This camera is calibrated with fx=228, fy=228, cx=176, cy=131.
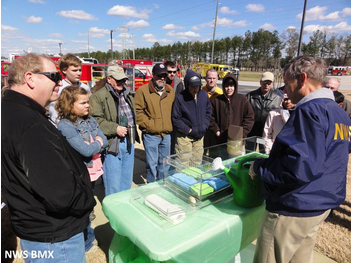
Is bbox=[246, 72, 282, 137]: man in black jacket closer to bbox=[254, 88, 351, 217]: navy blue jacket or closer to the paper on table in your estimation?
bbox=[254, 88, 351, 217]: navy blue jacket

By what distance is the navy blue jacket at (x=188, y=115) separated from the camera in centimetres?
301

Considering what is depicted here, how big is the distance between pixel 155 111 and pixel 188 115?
0.44m

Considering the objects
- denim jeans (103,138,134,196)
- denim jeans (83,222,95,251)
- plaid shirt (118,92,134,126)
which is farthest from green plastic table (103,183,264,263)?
plaid shirt (118,92,134,126)

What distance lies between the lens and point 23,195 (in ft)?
3.63

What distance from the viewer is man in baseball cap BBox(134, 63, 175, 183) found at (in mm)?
2990

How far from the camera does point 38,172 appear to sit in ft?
3.39

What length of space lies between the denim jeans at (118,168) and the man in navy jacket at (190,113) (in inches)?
27.9

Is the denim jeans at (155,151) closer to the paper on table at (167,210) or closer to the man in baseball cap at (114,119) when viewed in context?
the man in baseball cap at (114,119)

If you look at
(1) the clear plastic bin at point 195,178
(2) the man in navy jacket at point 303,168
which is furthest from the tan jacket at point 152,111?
(2) the man in navy jacket at point 303,168

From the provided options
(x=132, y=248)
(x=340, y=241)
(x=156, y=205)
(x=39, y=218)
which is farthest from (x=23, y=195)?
(x=340, y=241)

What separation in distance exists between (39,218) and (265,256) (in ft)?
4.36

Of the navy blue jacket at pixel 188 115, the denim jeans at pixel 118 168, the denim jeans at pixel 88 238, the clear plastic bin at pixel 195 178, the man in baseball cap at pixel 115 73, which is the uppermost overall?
the man in baseball cap at pixel 115 73

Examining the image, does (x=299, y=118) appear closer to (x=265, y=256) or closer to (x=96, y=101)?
(x=265, y=256)

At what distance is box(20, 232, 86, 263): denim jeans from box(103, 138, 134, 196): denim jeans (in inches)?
51.3
